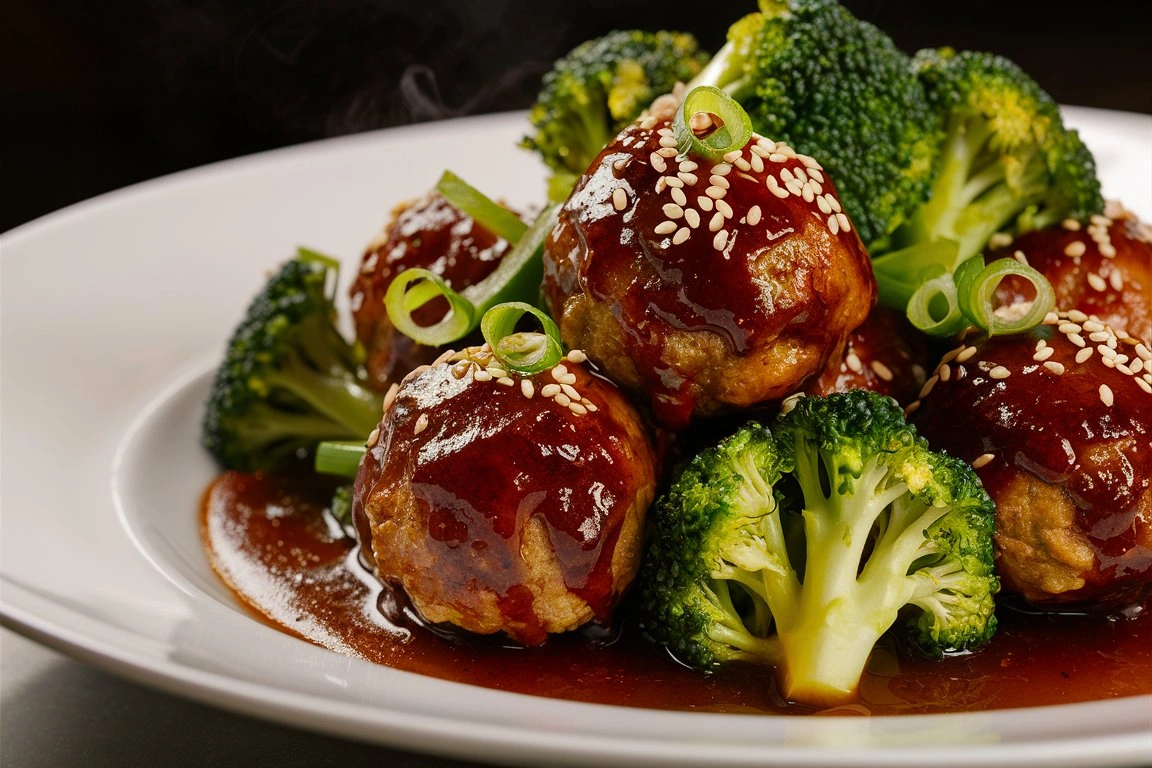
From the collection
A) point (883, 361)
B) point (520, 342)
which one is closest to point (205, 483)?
point (520, 342)

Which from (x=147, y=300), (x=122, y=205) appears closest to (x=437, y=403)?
(x=147, y=300)

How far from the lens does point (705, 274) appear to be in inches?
90.1

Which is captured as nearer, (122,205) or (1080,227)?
(1080,227)

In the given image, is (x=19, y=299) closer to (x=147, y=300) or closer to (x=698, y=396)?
(x=147, y=300)

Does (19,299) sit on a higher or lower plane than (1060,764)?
lower

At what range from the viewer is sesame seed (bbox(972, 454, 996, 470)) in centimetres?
243

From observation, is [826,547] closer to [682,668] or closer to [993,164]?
[682,668]

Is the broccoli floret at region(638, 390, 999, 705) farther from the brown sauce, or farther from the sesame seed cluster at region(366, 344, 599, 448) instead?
the sesame seed cluster at region(366, 344, 599, 448)

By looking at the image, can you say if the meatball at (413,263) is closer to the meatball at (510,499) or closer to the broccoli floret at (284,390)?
the broccoli floret at (284,390)

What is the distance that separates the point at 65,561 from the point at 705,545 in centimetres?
139

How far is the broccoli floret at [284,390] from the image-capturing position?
11.6 ft

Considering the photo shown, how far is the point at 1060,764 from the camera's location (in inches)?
65.6

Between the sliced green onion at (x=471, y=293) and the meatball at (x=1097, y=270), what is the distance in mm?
1167

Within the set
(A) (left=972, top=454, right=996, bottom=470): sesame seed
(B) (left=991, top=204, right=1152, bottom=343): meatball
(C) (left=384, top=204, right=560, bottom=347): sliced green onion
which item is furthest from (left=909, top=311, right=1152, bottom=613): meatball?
(C) (left=384, top=204, right=560, bottom=347): sliced green onion
